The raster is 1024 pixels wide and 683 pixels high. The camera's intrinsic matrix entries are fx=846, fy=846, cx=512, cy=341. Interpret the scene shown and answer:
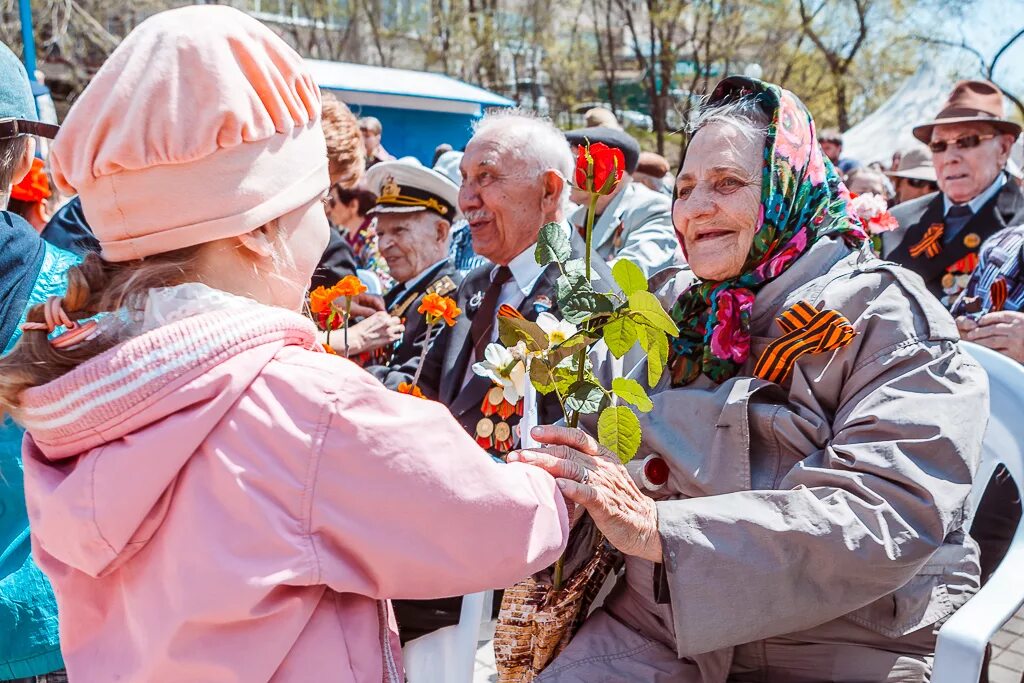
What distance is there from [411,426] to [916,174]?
6.71 meters

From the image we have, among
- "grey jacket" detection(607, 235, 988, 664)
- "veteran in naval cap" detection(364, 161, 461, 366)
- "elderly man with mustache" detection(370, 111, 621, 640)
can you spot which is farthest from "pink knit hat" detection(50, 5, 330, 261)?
"veteran in naval cap" detection(364, 161, 461, 366)

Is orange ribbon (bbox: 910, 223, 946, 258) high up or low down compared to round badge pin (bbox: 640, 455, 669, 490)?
up

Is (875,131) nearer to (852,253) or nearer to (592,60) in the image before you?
(592,60)

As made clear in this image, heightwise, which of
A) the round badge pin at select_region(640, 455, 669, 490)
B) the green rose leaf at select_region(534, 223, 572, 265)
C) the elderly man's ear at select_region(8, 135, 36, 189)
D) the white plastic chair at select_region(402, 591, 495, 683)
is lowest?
the white plastic chair at select_region(402, 591, 495, 683)

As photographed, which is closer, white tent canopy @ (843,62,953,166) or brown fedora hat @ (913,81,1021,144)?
brown fedora hat @ (913,81,1021,144)

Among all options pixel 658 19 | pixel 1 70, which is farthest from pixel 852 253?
pixel 658 19

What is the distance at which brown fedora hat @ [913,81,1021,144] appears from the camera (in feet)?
14.3

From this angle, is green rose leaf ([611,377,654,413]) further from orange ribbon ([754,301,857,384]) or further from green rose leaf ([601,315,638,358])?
orange ribbon ([754,301,857,384])

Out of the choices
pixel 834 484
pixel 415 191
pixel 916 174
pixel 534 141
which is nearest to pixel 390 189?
pixel 415 191

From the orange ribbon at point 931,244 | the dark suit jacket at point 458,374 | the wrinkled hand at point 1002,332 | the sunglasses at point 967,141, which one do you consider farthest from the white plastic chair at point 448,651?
the sunglasses at point 967,141

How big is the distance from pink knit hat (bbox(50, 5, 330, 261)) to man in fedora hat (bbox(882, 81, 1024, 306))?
3.86m

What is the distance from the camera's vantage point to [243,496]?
105cm

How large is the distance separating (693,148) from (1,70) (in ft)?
5.37

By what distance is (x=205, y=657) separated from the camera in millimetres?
1090
